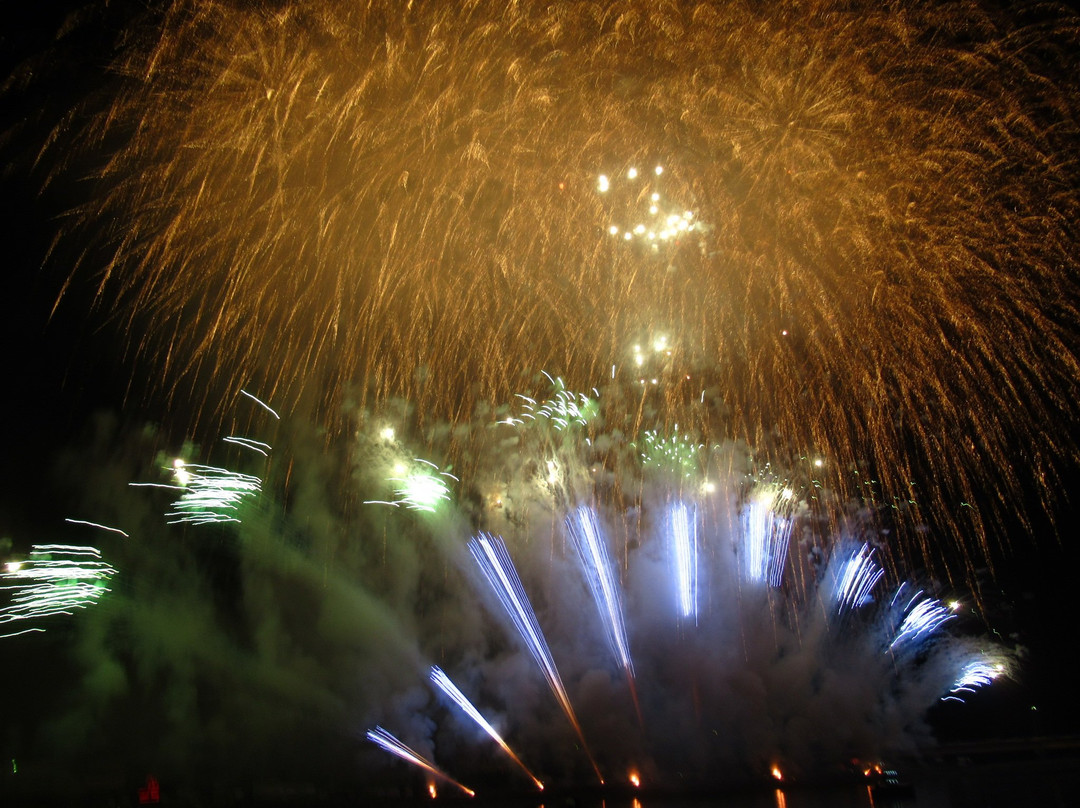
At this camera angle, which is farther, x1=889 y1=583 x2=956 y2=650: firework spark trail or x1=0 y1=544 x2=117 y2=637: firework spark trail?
x1=889 y1=583 x2=956 y2=650: firework spark trail

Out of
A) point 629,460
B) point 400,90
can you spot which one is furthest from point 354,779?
point 400,90

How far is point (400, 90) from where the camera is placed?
17.9 feet

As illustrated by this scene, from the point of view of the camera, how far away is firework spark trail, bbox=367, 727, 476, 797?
65.1 ft

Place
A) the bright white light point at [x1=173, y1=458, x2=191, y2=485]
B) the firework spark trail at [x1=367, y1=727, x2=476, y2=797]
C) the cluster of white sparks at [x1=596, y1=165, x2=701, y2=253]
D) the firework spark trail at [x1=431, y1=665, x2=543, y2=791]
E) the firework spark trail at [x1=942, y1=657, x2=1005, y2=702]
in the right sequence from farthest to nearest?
the firework spark trail at [x1=942, y1=657, x2=1005, y2=702] → the firework spark trail at [x1=367, y1=727, x2=476, y2=797] → the firework spark trail at [x1=431, y1=665, x2=543, y2=791] → the bright white light point at [x1=173, y1=458, x2=191, y2=485] → the cluster of white sparks at [x1=596, y1=165, x2=701, y2=253]

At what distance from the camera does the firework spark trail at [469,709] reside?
19.3m

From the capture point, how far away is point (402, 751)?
20.8 m

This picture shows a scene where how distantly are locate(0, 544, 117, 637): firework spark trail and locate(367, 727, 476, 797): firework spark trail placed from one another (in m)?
9.47

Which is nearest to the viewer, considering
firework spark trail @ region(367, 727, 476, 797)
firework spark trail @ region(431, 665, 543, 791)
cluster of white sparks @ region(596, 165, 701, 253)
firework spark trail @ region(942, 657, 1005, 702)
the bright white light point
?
cluster of white sparks @ region(596, 165, 701, 253)

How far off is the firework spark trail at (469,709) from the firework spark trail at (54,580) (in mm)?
9996

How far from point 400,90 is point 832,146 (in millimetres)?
4353

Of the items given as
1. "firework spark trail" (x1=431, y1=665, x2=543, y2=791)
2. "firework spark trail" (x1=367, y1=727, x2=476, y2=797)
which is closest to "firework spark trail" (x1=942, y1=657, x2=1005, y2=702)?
"firework spark trail" (x1=431, y1=665, x2=543, y2=791)

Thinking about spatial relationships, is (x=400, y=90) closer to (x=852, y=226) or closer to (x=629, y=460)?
(x=852, y=226)

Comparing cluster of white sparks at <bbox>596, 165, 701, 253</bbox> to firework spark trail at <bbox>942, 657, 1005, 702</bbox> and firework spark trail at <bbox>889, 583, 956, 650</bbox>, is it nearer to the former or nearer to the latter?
firework spark trail at <bbox>889, 583, 956, 650</bbox>

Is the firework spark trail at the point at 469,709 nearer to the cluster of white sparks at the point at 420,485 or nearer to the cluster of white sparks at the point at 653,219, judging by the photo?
the cluster of white sparks at the point at 420,485
